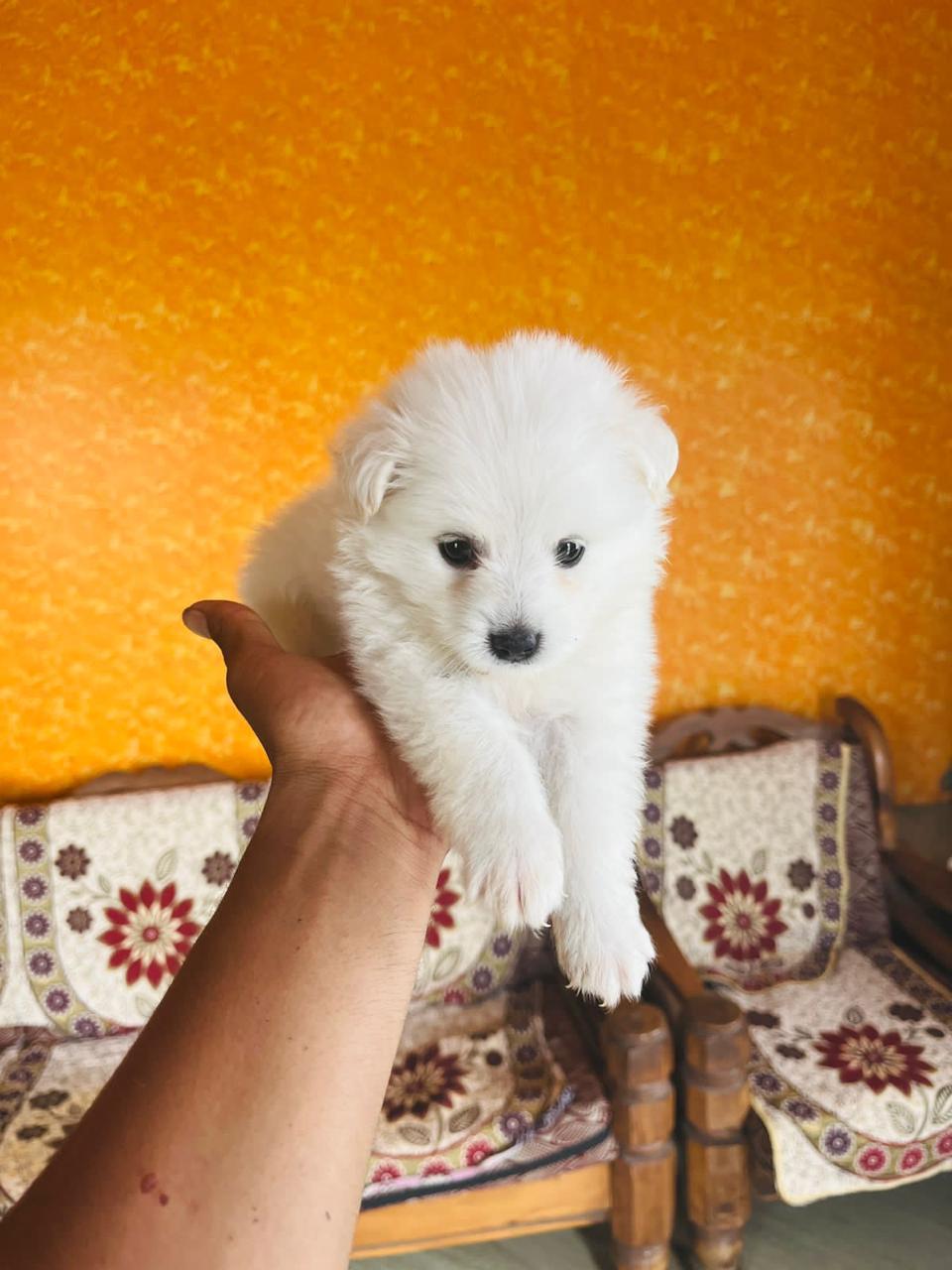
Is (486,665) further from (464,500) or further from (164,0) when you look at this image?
(164,0)

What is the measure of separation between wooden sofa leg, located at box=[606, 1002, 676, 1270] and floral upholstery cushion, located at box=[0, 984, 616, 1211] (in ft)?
0.23

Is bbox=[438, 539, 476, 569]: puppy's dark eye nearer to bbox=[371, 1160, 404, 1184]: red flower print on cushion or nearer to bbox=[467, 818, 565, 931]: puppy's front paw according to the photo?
bbox=[467, 818, 565, 931]: puppy's front paw

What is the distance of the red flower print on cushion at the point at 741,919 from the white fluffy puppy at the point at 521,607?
6.38ft

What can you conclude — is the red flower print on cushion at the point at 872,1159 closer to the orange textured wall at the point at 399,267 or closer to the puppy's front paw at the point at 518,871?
the orange textured wall at the point at 399,267

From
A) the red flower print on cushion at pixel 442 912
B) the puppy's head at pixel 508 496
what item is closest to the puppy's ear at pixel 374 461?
the puppy's head at pixel 508 496

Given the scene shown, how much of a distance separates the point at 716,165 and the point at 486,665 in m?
2.52

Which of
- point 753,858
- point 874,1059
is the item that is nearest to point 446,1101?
point 874,1059

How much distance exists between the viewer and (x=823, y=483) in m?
3.18

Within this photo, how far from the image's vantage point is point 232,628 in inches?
56.2

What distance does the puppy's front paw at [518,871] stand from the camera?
3.23 feet

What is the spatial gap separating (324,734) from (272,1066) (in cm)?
48

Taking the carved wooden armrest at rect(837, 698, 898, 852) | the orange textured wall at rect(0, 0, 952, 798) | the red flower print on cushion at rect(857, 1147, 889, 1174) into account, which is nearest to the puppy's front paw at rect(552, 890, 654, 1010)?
the red flower print on cushion at rect(857, 1147, 889, 1174)

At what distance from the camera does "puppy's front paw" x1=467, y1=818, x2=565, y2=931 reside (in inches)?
38.7

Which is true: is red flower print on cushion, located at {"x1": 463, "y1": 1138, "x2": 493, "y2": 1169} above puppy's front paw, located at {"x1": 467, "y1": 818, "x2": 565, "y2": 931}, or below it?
below
